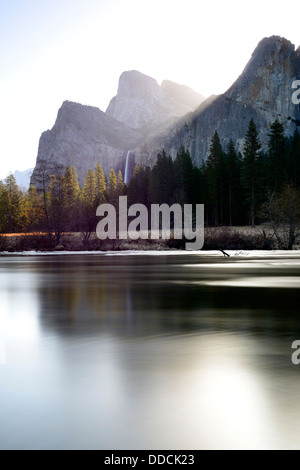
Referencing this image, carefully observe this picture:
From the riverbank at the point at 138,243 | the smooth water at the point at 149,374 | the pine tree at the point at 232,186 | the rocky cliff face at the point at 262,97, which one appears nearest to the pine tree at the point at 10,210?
the pine tree at the point at 232,186

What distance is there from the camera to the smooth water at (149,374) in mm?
5137

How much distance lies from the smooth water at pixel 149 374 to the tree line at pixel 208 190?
45900mm

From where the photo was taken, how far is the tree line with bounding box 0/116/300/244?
71125mm

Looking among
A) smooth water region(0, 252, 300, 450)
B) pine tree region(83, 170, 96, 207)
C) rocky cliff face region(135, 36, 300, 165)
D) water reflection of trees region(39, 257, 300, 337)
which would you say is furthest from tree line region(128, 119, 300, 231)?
rocky cliff face region(135, 36, 300, 165)

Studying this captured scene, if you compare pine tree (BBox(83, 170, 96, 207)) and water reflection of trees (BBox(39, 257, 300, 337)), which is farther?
pine tree (BBox(83, 170, 96, 207))

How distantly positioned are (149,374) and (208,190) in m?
95.3

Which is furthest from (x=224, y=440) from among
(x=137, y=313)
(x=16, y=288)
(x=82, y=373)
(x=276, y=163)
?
(x=276, y=163)

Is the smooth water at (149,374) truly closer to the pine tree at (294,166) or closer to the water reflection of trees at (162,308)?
the water reflection of trees at (162,308)

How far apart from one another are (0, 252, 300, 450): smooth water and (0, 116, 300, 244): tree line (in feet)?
151

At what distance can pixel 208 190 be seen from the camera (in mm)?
101812

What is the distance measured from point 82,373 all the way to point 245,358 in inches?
103

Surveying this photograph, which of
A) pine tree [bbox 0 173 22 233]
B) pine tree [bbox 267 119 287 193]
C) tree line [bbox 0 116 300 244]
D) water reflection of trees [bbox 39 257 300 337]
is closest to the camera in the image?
water reflection of trees [bbox 39 257 300 337]

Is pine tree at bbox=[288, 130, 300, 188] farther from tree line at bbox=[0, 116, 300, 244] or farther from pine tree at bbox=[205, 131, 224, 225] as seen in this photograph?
pine tree at bbox=[205, 131, 224, 225]

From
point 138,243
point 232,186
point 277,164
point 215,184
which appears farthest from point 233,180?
point 138,243
